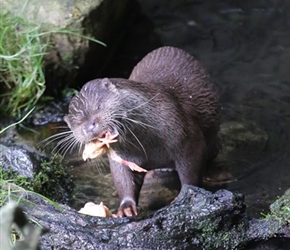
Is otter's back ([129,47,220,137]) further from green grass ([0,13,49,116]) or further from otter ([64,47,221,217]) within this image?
green grass ([0,13,49,116])

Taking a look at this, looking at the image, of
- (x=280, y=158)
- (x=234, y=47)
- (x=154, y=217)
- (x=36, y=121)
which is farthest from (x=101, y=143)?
(x=234, y=47)

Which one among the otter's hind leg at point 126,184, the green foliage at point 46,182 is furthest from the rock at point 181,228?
the otter's hind leg at point 126,184

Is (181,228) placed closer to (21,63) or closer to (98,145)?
(98,145)

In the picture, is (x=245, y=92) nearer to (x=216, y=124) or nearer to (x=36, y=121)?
(x=216, y=124)

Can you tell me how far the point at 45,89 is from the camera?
5398 mm

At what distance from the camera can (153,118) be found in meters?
3.98

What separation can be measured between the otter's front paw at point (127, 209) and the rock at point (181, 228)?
0.53m

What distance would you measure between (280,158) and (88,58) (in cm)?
161

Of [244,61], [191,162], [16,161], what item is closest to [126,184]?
[191,162]

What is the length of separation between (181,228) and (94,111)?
62cm

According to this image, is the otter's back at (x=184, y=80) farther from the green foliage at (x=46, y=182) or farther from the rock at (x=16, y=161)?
the rock at (x=16, y=161)

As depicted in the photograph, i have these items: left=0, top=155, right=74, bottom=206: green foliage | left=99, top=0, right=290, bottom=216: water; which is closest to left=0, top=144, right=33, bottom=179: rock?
left=0, top=155, right=74, bottom=206: green foliage

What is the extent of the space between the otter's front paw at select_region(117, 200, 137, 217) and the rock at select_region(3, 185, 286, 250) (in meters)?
0.53

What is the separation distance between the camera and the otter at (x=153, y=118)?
3.59 meters
